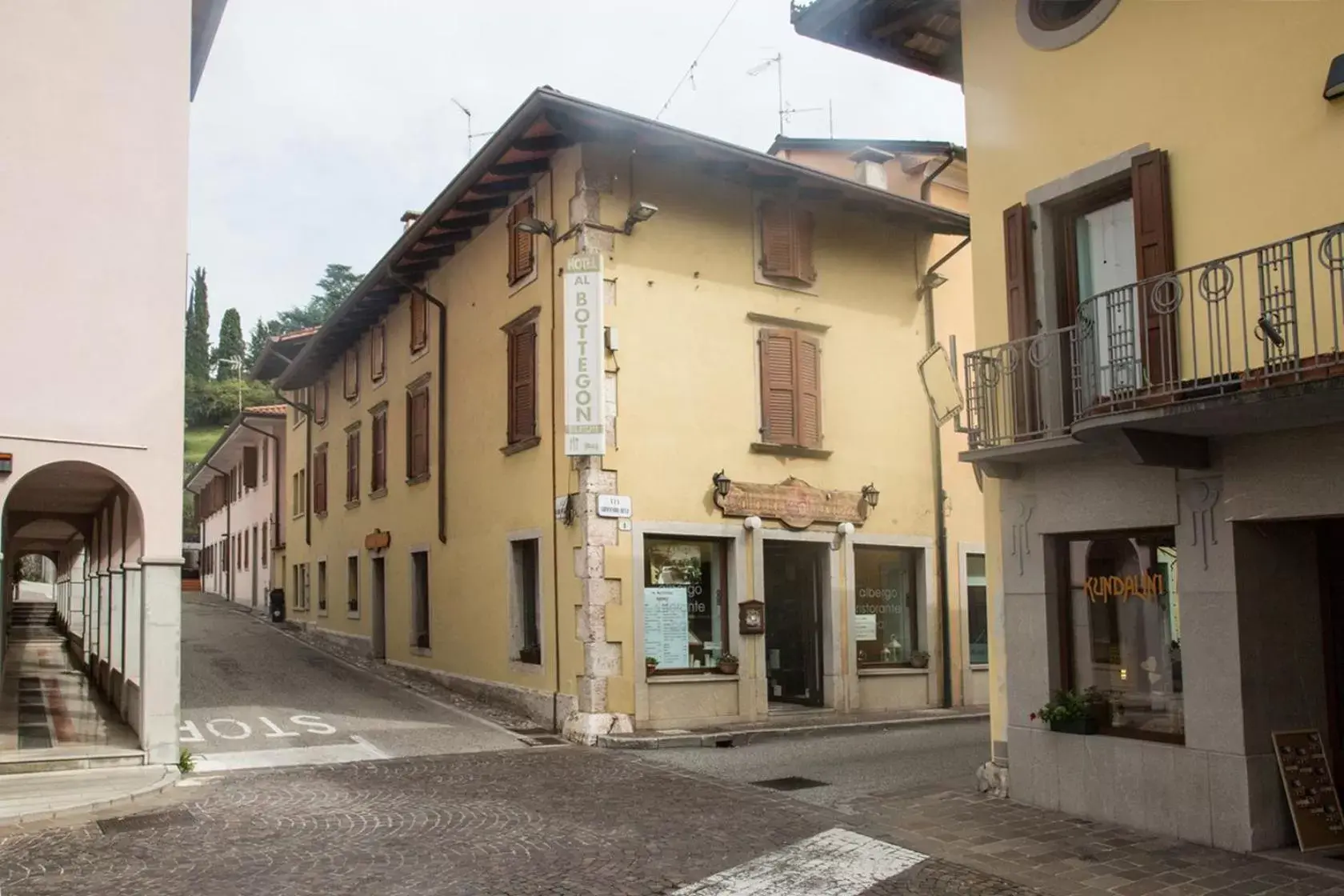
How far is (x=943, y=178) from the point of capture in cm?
2212

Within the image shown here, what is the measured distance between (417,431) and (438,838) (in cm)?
1291

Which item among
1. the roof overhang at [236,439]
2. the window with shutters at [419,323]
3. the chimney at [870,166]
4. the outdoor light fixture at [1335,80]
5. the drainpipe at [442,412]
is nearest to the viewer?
the outdoor light fixture at [1335,80]

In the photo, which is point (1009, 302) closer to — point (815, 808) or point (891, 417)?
point (815, 808)

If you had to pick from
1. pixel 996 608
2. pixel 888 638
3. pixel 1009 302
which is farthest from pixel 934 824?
pixel 888 638

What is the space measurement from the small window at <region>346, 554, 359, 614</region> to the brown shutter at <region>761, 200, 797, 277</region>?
12680 mm

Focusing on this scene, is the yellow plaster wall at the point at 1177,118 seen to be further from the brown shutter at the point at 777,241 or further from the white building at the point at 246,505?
the white building at the point at 246,505

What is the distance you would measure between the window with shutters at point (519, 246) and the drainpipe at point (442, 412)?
313 cm

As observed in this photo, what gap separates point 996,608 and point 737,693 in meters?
5.65

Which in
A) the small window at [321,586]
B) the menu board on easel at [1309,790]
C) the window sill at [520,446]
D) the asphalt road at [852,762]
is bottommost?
the asphalt road at [852,762]

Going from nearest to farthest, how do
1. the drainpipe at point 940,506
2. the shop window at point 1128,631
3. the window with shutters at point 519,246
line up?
the shop window at point 1128,631, the window with shutters at point 519,246, the drainpipe at point 940,506

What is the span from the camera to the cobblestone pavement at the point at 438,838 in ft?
23.8

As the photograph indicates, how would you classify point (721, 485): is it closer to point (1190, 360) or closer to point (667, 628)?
point (667, 628)

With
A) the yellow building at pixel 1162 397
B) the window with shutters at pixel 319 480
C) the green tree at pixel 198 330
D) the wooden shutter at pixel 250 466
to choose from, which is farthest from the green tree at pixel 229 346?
the yellow building at pixel 1162 397

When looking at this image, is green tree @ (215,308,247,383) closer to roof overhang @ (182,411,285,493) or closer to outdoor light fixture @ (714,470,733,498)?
roof overhang @ (182,411,285,493)
